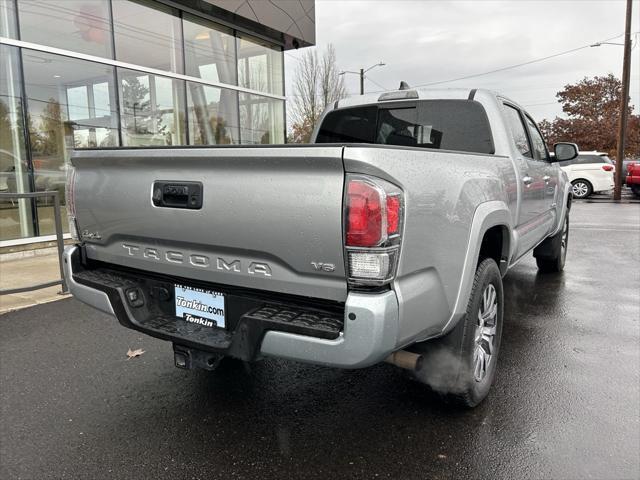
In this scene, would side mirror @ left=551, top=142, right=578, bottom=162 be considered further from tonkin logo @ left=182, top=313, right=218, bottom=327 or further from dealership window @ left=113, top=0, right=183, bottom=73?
dealership window @ left=113, top=0, right=183, bottom=73

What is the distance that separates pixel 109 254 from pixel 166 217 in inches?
24.7

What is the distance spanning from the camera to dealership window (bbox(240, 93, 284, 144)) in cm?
1329

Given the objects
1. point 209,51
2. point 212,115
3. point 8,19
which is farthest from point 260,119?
point 8,19

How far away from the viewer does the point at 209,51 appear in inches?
476

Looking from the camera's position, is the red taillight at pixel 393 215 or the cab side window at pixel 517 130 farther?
the cab side window at pixel 517 130

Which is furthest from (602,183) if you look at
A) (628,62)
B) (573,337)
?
(573,337)

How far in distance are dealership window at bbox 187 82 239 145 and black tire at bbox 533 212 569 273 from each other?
815 cm

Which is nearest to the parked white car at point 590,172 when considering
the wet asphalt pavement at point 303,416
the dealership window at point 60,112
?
the dealership window at point 60,112

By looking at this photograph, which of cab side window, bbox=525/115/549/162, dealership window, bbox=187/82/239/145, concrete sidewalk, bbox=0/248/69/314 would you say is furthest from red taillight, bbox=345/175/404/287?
dealership window, bbox=187/82/239/145

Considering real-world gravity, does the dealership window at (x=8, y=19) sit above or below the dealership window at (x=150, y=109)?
above

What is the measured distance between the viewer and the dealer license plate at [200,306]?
2537 mm

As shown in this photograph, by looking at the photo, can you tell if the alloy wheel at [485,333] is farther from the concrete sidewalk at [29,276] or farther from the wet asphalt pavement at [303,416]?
the concrete sidewalk at [29,276]

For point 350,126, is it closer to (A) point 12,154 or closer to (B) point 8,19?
(A) point 12,154

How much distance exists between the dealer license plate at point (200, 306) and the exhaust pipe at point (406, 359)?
883mm
